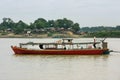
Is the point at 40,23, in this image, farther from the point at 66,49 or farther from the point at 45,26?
the point at 66,49

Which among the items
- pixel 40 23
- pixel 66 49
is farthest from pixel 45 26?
pixel 66 49

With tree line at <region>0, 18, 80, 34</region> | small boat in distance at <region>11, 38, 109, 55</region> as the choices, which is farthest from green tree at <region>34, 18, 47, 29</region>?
small boat in distance at <region>11, 38, 109, 55</region>

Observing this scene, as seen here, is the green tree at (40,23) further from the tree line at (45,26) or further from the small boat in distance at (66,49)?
the small boat in distance at (66,49)

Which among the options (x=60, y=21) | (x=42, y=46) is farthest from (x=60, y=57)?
(x=60, y=21)

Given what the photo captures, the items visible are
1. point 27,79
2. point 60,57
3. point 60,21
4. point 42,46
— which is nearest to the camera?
point 27,79

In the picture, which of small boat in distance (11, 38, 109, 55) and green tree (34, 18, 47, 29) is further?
green tree (34, 18, 47, 29)

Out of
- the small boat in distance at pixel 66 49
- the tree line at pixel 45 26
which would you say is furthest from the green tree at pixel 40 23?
the small boat in distance at pixel 66 49

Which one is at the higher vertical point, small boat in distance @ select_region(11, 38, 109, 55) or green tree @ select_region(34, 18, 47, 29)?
green tree @ select_region(34, 18, 47, 29)

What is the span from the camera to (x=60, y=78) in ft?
96.2

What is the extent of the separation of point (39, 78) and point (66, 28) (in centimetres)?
15015

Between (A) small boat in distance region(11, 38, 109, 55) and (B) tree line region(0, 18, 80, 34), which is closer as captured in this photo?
(A) small boat in distance region(11, 38, 109, 55)

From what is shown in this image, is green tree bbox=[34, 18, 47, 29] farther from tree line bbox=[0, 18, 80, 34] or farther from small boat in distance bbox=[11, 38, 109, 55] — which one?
small boat in distance bbox=[11, 38, 109, 55]

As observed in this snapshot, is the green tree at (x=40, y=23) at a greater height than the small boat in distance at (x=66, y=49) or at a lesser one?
greater

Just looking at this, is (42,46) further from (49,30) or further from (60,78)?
(49,30)
